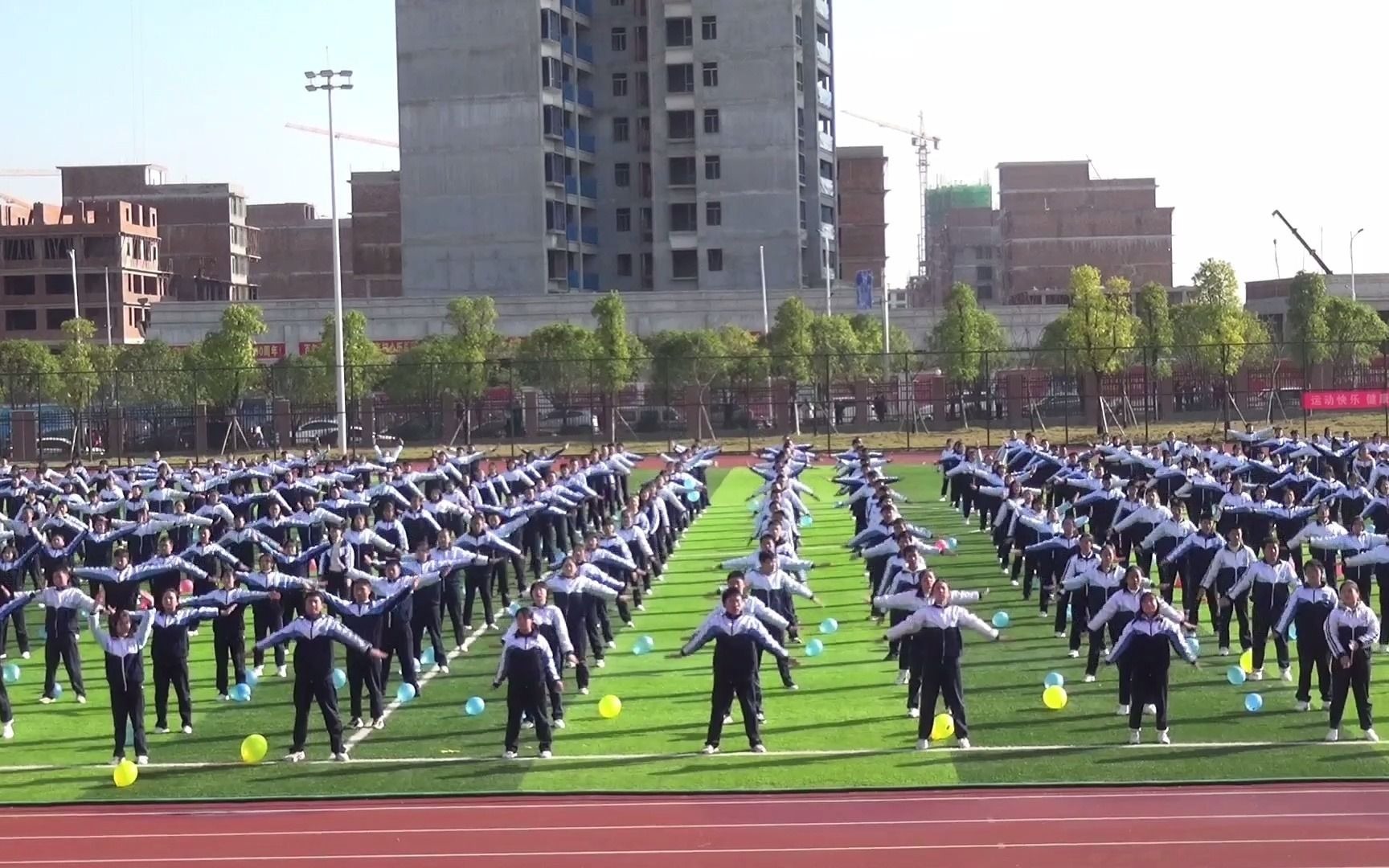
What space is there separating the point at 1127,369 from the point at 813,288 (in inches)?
889

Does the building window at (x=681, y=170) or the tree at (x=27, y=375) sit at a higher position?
the building window at (x=681, y=170)

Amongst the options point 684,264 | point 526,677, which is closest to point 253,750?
point 526,677

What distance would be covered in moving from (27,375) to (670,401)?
65.3 ft

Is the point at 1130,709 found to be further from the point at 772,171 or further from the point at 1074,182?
the point at 1074,182

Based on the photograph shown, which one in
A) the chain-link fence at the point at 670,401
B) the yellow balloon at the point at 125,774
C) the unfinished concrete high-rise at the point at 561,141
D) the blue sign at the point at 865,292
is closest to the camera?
the yellow balloon at the point at 125,774

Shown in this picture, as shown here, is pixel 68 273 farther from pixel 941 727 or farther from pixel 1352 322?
pixel 941 727

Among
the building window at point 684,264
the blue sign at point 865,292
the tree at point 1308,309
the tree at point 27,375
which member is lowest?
the tree at point 27,375

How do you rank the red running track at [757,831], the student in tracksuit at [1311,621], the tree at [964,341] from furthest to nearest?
the tree at [964,341] → the student in tracksuit at [1311,621] → the red running track at [757,831]

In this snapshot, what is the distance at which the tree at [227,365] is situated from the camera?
58.3 meters

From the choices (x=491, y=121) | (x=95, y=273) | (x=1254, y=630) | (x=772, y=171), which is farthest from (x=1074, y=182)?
(x=1254, y=630)

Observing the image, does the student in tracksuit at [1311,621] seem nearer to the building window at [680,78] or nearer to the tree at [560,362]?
the tree at [560,362]

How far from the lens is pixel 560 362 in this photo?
59.8 meters

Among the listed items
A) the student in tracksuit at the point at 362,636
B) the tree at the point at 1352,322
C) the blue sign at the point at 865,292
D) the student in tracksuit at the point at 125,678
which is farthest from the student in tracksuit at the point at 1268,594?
the blue sign at the point at 865,292

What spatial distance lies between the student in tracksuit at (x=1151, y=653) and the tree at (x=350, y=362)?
42.1 m
